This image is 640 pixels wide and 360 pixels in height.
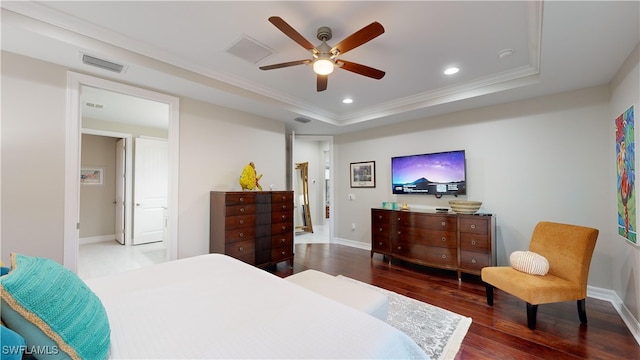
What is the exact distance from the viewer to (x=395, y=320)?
2.35 m

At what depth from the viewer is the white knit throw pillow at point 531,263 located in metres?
2.40

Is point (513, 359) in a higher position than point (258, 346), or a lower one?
lower

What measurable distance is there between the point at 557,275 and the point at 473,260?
937 mm

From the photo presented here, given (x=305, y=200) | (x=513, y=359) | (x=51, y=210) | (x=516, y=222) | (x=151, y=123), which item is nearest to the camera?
(x=513, y=359)

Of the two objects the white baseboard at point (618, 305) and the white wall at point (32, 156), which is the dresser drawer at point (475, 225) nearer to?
the white baseboard at point (618, 305)

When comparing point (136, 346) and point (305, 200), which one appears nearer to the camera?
point (136, 346)

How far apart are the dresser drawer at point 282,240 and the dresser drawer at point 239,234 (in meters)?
0.38

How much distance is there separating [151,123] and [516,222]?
6582 mm

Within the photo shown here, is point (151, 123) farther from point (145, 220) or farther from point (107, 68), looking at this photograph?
point (107, 68)

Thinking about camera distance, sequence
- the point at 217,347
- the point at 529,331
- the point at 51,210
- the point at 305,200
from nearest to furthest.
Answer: the point at 217,347 → the point at 529,331 → the point at 51,210 → the point at 305,200

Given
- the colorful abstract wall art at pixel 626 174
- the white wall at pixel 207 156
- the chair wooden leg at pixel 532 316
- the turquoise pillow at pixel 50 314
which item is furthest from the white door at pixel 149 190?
the colorful abstract wall art at pixel 626 174

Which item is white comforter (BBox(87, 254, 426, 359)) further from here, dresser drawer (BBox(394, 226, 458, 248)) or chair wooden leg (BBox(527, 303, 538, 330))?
dresser drawer (BBox(394, 226, 458, 248))

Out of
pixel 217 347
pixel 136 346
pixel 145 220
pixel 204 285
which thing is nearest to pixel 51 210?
pixel 204 285

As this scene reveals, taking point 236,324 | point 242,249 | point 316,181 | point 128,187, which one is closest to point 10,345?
point 236,324
